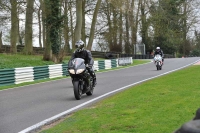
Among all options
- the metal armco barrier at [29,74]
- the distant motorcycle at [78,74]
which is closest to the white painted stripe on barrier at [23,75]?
the metal armco barrier at [29,74]

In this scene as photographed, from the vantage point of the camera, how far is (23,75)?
771 inches

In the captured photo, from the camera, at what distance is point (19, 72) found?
63.2ft

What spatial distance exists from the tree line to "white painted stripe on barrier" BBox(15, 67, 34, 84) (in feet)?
34.3

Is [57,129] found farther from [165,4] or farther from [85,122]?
[165,4]

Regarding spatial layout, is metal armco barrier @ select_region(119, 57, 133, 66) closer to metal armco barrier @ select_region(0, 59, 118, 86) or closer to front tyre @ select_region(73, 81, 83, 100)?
metal armco barrier @ select_region(0, 59, 118, 86)

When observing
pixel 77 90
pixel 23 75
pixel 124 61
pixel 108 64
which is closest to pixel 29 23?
pixel 108 64

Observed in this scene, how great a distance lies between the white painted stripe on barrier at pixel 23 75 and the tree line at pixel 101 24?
10445 mm

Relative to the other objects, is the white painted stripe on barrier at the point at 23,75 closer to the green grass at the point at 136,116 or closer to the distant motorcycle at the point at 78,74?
the distant motorcycle at the point at 78,74

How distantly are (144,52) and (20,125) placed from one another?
53.2 m

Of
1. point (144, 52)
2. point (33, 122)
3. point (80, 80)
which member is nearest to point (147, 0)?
point (144, 52)

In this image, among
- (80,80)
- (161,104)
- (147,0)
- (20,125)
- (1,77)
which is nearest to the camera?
(20,125)

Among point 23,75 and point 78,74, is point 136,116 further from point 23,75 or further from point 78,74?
point 23,75

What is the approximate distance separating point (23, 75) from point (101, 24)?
1141 inches

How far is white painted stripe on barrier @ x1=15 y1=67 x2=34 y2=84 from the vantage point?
62.5 ft
